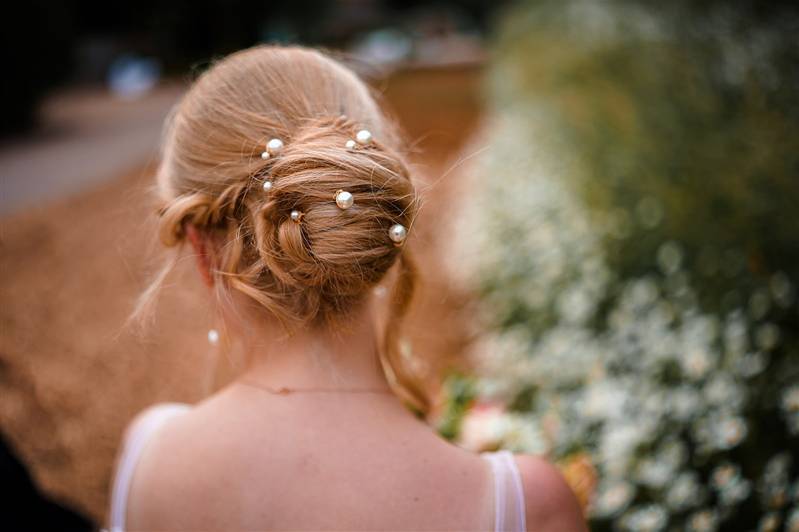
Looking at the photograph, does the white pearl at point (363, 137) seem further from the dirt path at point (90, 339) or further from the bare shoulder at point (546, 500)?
the bare shoulder at point (546, 500)

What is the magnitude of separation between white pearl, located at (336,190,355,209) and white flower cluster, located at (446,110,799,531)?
106cm

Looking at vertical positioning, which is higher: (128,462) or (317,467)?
(317,467)

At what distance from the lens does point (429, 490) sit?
3.66ft

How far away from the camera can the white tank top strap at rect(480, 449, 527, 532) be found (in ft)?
3.61

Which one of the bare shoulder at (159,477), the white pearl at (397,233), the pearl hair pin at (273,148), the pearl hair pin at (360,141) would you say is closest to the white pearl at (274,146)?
the pearl hair pin at (273,148)

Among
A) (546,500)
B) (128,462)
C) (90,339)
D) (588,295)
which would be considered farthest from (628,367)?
(90,339)

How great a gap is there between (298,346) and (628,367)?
66.4 inches

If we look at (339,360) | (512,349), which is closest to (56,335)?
(512,349)

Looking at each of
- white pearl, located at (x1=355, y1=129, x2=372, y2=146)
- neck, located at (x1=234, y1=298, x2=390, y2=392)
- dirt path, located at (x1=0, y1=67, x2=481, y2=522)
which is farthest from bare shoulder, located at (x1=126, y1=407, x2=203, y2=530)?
white pearl, located at (x1=355, y1=129, x2=372, y2=146)

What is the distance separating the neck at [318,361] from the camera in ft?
3.95

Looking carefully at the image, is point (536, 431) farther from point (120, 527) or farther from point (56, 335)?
point (56, 335)

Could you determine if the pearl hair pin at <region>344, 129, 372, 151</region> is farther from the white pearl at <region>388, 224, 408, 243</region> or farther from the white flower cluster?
the white flower cluster

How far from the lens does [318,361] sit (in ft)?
3.99

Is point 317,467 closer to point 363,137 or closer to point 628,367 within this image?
point 363,137
